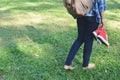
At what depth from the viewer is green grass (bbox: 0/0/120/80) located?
4.75 meters

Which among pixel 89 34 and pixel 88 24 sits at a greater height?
pixel 88 24

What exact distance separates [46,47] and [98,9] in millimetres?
2062

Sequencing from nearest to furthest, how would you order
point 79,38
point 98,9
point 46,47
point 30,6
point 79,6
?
point 79,6, point 98,9, point 79,38, point 46,47, point 30,6

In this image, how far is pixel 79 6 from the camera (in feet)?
13.2

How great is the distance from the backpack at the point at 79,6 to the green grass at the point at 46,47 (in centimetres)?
110

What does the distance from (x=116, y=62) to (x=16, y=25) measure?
3.53m

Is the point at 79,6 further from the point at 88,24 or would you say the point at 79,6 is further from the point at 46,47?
the point at 46,47

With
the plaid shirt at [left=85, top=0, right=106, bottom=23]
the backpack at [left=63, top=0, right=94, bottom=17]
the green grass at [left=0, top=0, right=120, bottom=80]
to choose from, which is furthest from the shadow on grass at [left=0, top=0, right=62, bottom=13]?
the backpack at [left=63, top=0, right=94, bottom=17]

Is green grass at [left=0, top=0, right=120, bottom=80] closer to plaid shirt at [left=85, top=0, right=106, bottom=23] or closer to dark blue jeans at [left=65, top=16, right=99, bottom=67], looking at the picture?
dark blue jeans at [left=65, top=16, right=99, bottom=67]

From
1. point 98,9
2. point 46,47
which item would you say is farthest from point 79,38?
point 46,47

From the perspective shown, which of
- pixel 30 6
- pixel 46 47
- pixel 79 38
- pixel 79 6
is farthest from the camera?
pixel 30 6

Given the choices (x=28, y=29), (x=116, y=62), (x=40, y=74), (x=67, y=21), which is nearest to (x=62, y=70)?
(x=40, y=74)

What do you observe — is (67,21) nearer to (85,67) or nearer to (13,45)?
(13,45)

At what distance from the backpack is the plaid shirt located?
0.32ft
